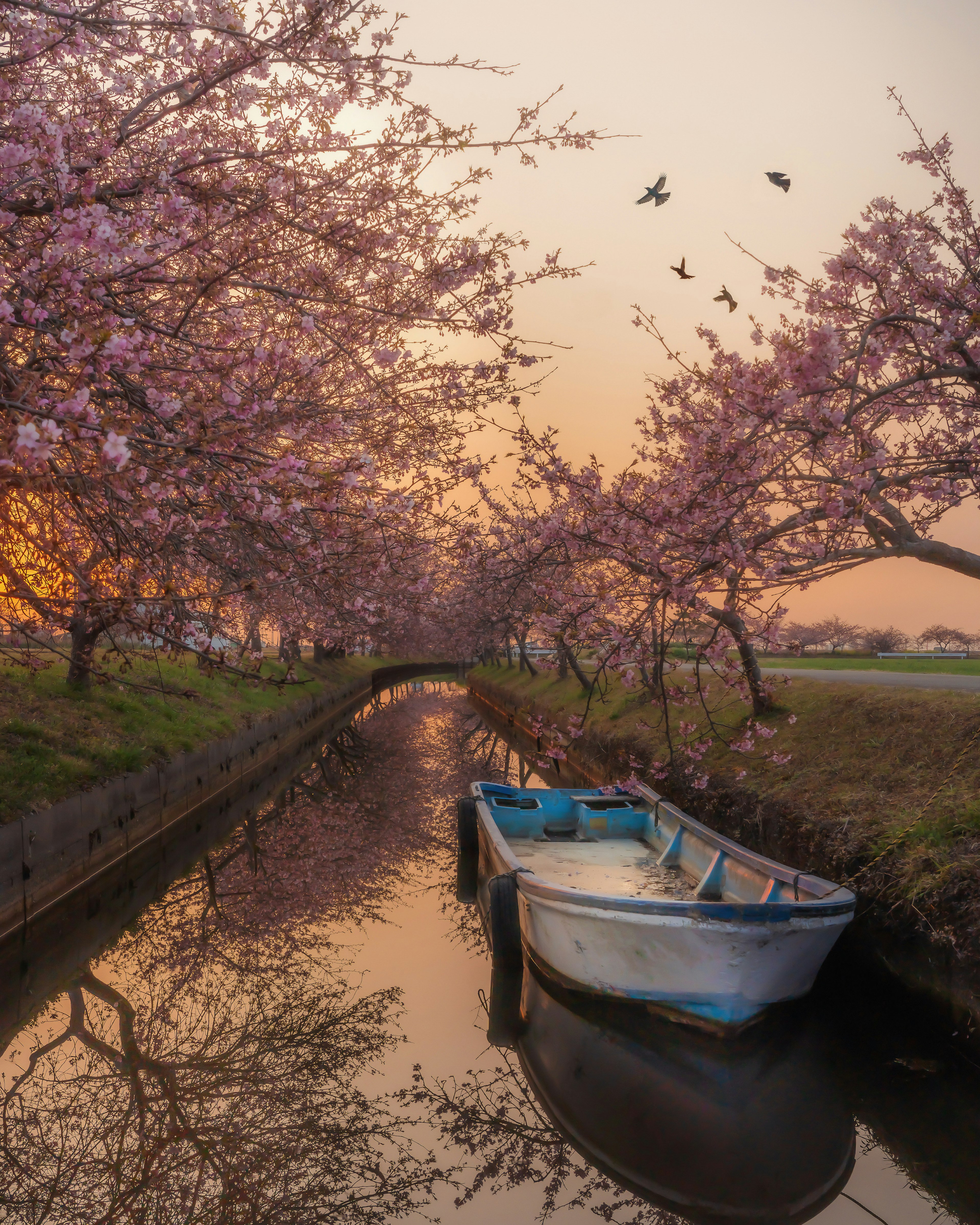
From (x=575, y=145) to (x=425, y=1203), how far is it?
24.9ft

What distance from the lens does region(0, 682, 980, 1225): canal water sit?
525 cm

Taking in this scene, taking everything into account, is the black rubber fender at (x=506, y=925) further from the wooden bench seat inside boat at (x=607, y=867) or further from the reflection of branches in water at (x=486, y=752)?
the reflection of branches in water at (x=486, y=752)

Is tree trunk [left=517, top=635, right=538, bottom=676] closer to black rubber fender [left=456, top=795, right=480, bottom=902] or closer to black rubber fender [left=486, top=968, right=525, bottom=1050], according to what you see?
black rubber fender [left=456, top=795, right=480, bottom=902]

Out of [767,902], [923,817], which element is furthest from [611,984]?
[923,817]

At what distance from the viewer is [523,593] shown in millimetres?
22625

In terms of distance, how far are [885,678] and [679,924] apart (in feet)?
50.9

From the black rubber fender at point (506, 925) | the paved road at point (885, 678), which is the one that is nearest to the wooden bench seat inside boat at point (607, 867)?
the black rubber fender at point (506, 925)

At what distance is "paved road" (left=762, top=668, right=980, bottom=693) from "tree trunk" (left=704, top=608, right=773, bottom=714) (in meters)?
0.47

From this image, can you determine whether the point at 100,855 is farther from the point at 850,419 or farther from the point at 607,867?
the point at 850,419

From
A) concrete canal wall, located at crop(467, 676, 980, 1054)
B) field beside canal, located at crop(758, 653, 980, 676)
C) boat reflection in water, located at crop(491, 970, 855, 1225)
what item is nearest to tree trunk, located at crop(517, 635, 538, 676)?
field beside canal, located at crop(758, 653, 980, 676)

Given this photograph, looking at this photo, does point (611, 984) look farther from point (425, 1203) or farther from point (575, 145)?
point (575, 145)

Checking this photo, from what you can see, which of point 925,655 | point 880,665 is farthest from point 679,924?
point 925,655

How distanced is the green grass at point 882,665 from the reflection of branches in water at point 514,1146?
16.1m

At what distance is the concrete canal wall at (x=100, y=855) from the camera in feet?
29.2
